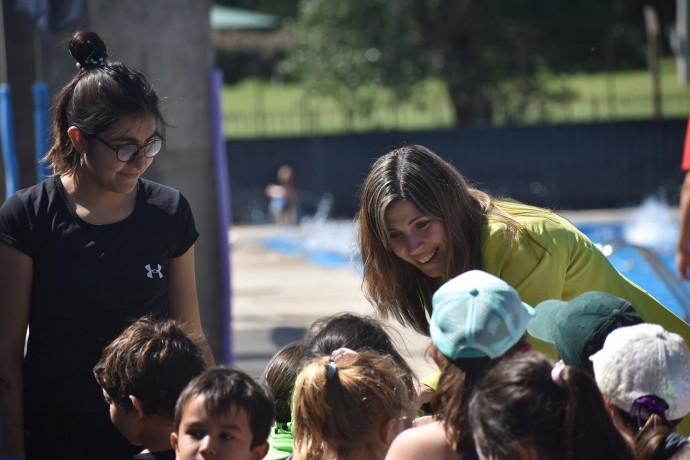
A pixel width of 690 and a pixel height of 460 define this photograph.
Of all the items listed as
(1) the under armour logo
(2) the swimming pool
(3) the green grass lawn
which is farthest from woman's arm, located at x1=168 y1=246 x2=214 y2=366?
(3) the green grass lawn

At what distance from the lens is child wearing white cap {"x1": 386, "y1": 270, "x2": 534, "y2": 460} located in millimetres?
2469

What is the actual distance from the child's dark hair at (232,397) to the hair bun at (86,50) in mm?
1077

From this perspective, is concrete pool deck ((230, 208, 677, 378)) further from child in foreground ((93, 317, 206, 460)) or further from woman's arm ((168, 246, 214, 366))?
child in foreground ((93, 317, 206, 460))

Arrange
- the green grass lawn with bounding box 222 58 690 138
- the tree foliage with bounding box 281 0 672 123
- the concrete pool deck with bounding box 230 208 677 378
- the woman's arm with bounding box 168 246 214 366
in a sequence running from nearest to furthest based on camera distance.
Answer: the woman's arm with bounding box 168 246 214 366
the concrete pool deck with bounding box 230 208 677 378
the tree foliage with bounding box 281 0 672 123
the green grass lawn with bounding box 222 58 690 138

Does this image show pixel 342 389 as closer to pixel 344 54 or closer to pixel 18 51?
pixel 18 51

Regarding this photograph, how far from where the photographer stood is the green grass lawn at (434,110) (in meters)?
23.7

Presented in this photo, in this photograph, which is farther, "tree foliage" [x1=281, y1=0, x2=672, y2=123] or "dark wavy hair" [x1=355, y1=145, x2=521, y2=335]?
"tree foliage" [x1=281, y1=0, x2=672, y2=123]

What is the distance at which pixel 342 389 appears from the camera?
265 cm

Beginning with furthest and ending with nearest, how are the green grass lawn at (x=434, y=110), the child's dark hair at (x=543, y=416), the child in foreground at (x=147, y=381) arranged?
the green grass lawn at (x=434, y=110) → the child in foreground at (x=147, y=381) → the child's dark hair at (x=543, y=416)

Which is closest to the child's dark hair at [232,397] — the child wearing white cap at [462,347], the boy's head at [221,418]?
the boy's head at [221,418]

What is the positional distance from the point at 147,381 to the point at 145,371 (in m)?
0.03

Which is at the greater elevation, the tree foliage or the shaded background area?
the tree foliage

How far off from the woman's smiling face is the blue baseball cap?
52 centimetres

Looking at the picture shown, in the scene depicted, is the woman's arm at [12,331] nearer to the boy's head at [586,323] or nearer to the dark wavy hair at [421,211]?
the dark wavy hair at [421,211]
